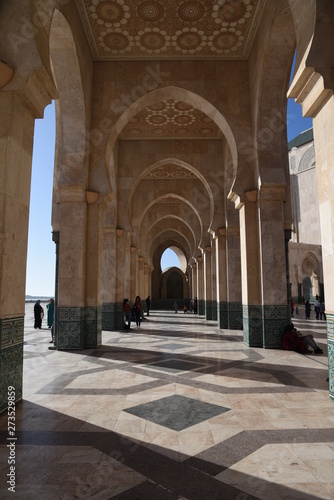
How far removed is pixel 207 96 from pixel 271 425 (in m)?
6.52

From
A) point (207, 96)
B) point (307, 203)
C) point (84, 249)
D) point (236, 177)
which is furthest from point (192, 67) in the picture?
point (307, 203)

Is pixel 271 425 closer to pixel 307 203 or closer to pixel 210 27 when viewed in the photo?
pixel 210 27

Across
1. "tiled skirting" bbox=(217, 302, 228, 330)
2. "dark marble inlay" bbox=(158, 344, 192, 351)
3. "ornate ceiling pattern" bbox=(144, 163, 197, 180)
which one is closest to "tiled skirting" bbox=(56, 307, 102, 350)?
"dark marble inlay" bbox=(158, 344, 192, 351)

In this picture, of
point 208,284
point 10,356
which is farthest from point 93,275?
point 208,284

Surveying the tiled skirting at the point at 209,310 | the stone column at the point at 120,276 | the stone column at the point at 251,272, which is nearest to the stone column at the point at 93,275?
the stone column at the point at 251,272

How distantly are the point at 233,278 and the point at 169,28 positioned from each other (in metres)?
6.27

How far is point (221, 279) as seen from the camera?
1126 cm

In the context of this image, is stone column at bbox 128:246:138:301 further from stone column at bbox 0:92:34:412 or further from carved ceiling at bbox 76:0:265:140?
stone column at bbox 0:92:34:412

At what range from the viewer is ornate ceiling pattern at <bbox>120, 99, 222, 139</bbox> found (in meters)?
9.74

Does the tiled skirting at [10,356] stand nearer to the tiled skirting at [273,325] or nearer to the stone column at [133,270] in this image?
the tiled skirting at [273,325]

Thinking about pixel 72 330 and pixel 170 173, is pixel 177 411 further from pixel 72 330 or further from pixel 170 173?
pixel 170 173

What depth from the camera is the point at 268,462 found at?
89.9 inches

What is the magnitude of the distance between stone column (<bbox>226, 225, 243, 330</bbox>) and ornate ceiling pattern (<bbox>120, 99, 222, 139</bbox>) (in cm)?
302

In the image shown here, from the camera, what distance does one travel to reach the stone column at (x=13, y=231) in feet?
10.7
